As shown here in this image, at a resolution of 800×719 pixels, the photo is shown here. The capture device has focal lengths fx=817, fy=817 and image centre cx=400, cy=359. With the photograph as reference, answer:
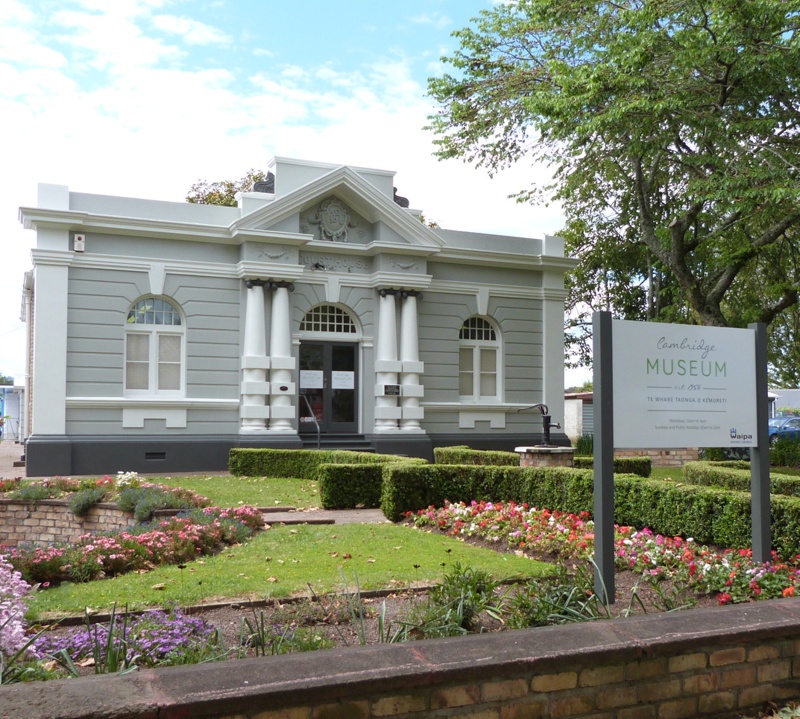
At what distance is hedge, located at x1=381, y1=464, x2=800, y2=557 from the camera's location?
8281 millimetres

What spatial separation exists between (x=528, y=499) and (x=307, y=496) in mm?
4683

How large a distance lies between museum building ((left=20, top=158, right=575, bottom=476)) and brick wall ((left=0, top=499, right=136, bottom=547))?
21.5 ft

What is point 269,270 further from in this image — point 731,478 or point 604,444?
point 604,444

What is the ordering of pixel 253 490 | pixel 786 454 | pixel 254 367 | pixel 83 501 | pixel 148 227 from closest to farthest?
1. pixel 83 501
2. pixel 253 490
3. pixel 148 227
4. pixel 786 454
5. pixel 254 367

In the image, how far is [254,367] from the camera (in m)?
20.4

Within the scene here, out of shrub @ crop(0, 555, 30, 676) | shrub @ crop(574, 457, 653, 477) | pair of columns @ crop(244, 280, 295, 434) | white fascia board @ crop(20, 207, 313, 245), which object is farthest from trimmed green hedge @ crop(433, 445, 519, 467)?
shrub @ crop(0, 555, 30, 676)

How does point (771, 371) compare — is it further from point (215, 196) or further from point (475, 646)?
point (475, 646)

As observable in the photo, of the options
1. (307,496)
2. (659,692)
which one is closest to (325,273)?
(307,496)

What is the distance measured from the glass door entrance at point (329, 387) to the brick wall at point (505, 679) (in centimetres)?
1755

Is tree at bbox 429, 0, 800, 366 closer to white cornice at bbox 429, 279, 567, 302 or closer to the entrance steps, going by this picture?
white cornice at bbox 429, 279, 567, 302

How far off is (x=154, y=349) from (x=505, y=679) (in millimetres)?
17868

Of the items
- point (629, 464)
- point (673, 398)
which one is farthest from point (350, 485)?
point (673, 398)

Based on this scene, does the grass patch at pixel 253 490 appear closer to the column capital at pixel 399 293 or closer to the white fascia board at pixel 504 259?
the column capital at pixel 399 293

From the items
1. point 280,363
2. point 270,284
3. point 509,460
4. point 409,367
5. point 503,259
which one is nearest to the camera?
point 509,460
